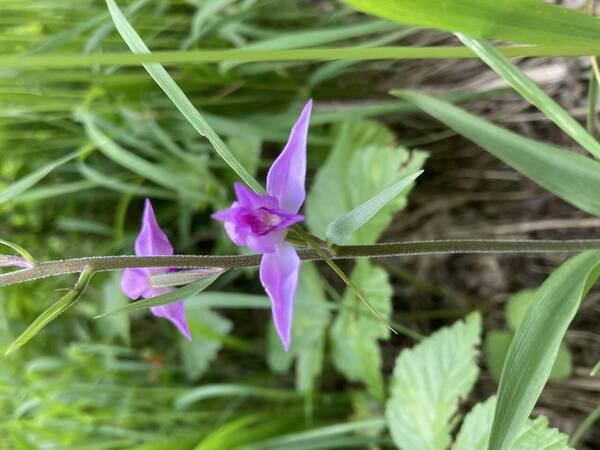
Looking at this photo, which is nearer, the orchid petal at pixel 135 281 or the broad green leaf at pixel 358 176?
the orchid petal at pixel 135 281

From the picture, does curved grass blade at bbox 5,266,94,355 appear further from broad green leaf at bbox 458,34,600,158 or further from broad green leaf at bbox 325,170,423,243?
broad green leaf at bbox 458,34,600,158

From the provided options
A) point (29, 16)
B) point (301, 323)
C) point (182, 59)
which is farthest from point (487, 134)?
point (29, 16)

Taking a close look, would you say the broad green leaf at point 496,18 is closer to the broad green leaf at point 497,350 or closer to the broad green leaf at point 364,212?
the broad green leaf at point 364,212

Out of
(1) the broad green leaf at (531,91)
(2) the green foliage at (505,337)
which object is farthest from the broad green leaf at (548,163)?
Answer: (2) the green foliage at (505,337)

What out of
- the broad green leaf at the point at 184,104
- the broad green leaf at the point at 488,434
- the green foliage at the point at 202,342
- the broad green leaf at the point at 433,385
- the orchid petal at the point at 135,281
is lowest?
the broad green leaf at the point at 488,434

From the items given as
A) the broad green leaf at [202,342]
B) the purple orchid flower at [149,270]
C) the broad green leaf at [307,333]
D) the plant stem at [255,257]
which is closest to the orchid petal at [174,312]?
the purple orchid flower at [149,270]

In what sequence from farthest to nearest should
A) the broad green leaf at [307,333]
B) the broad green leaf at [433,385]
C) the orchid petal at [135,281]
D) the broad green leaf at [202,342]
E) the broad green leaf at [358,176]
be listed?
the broad green leaf at [202,342] < the broad green leaf at [307,333] < the broad green leaf at [358,176] < the broad green leaf at [433,385] < the orchid petal at [135,281]

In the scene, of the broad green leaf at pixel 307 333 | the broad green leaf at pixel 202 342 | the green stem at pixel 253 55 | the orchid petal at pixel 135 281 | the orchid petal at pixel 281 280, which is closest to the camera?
the green stem at pixel 253 55

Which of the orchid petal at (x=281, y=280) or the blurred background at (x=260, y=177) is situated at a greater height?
the blurred background at (x=260, y=177)

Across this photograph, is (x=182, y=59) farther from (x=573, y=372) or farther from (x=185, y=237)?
(x=185, y=237)
